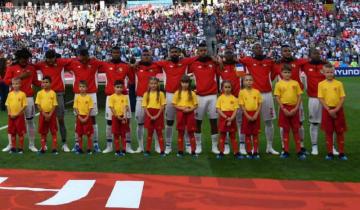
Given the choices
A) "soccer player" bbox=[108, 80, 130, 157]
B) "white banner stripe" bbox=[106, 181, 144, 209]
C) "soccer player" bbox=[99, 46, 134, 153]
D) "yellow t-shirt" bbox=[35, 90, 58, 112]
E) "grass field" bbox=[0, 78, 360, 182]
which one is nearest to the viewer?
"white banner stripe" bbox=[106, 181, 144, 209]

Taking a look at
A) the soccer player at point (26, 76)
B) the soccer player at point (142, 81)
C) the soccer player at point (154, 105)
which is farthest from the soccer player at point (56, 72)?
the soccer player at point (154, 105)

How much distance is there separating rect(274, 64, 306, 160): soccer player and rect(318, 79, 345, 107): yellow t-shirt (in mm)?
372

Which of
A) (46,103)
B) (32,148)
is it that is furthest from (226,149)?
(32,148)

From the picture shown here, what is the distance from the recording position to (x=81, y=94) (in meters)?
9.17

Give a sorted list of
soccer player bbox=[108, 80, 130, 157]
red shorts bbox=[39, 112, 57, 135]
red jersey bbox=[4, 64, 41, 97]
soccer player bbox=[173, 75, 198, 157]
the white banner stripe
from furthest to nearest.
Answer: red jersey bbox=[4, 64, 41, 97]
red shorts bbox=[39, 112, 57, 135]
soccer player bbox=[108, 80, 130, 157]
soccer player bbox=[173, 75, 198, 157]
the white banner stripe

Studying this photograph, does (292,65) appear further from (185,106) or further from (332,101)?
(185,106)

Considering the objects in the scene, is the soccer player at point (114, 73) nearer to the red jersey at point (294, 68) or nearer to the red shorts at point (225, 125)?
the red shorts at point (225, 125)

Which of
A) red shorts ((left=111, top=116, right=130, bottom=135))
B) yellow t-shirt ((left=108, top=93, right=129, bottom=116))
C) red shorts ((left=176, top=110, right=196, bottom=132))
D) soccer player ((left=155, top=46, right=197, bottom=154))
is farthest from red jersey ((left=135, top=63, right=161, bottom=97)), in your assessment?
red shorts ((left=176, top=110, right=196, bottom=132))

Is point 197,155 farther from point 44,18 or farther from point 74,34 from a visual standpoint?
point 44,18

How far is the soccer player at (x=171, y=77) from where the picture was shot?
9102mm

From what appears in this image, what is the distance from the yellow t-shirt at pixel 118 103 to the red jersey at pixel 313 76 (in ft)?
10.4

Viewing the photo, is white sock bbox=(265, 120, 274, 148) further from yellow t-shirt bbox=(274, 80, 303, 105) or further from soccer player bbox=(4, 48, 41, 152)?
soccer player bbox=(4, 48, 41, 152)

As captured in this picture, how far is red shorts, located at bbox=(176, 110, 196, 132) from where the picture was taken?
28.8 feet

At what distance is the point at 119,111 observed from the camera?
29.5ft
